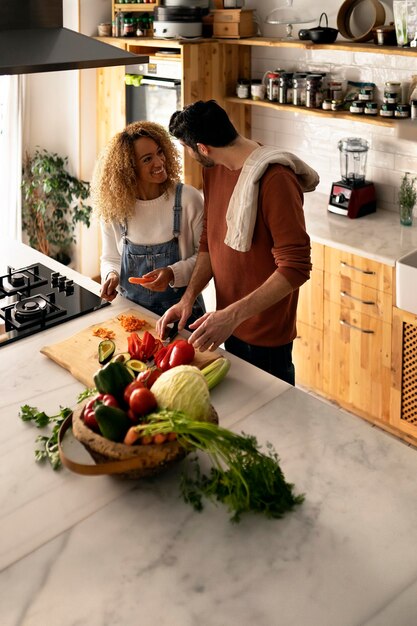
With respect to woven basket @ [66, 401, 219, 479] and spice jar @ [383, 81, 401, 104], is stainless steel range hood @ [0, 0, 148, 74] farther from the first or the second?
spice jar @ [383, 81, 401, 104]

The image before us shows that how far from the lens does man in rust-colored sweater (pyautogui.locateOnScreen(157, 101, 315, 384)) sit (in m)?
2.56

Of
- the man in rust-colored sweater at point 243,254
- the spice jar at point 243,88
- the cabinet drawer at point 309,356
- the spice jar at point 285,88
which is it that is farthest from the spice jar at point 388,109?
the man in rust-colored sweater at point 243,254

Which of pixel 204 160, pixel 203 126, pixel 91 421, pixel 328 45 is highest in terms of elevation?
pixel 328 45

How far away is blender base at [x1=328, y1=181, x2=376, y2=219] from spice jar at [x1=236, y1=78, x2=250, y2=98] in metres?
0.89

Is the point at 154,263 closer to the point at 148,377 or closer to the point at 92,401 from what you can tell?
the point at 148,377

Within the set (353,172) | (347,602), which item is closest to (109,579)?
(347,602)

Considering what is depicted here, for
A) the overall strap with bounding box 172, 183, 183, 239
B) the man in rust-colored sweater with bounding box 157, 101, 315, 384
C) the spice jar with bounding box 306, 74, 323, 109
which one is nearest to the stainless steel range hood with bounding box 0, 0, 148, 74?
the man in rust-colored sweater with bounding box 157, 101, 315, 384

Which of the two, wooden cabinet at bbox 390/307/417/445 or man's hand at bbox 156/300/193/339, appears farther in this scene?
wooden cabinet at bbox 390/307/417/445

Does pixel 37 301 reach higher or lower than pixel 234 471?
higher

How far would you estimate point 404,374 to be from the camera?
383 cm

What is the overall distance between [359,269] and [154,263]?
48.2 inches

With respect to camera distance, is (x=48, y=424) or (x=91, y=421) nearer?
(x=91, y=421)

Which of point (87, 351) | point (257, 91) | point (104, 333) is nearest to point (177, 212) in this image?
point (104, 333)

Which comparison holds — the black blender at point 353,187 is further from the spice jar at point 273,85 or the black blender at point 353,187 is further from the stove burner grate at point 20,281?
the stove burner grate at point 20,281
